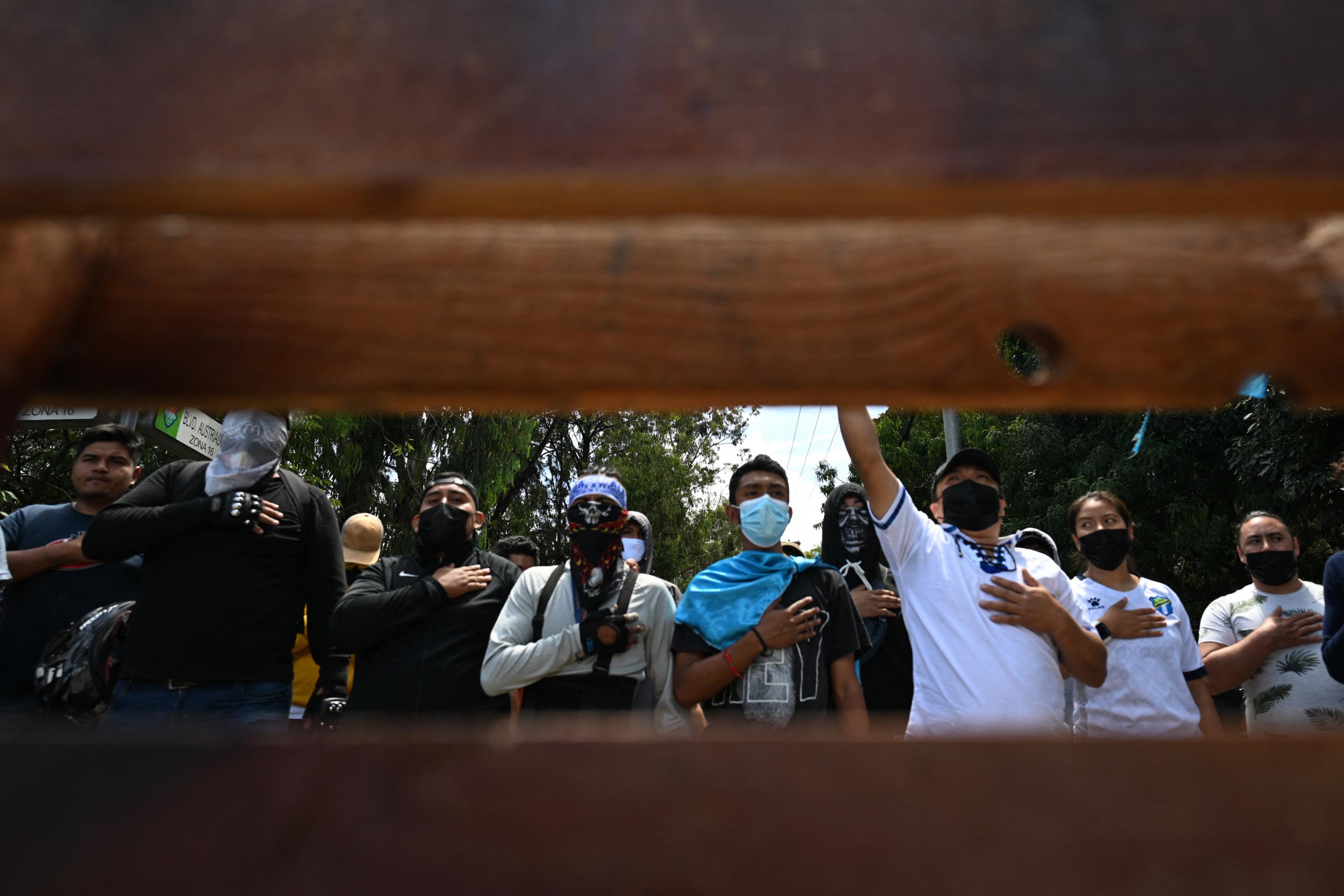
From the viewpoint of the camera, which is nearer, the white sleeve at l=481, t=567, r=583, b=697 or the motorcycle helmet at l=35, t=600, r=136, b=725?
the motorcycle helmet at l=35, t=600, r=136, b=725

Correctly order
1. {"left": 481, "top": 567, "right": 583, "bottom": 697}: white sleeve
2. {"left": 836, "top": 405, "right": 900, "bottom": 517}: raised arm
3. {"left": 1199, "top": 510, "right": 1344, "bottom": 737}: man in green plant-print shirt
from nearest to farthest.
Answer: {"left": 836, "top": 405, "right": 900, "bottom": 517}: raised arm, {"left": 481, "top": 567, "right": 583, "bottom": 697}: white sleeve, {"left": 1199, "top": 510, "right": 1344, "bottom": 737}: man in green plant-print shirt

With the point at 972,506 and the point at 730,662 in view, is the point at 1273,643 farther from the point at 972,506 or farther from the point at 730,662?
the point at 730,662

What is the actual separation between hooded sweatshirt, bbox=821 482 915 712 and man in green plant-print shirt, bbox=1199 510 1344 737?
143 centimetres

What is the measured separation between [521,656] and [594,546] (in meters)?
0.55

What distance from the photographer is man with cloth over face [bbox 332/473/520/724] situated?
3537 millimetres

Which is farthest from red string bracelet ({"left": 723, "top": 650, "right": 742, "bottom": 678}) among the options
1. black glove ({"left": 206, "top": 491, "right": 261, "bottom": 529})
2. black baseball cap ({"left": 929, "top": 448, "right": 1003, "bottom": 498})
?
black glove ({"left": 206, "top": 491, "right": 261, "bottom": 529})

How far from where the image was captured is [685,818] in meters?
0.62

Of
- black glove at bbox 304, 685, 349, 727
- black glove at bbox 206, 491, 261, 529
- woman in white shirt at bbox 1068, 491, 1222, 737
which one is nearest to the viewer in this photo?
black glove at bbox 206, 491, 261, 529

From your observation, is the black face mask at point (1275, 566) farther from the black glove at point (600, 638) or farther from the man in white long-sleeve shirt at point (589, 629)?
the black glove at point (600, 638)

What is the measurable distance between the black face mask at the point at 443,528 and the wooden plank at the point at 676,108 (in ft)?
10.9

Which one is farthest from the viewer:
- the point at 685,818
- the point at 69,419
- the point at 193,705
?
the point at 69,419

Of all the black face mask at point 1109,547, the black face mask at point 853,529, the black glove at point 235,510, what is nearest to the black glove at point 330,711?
the black glove at point 235,510

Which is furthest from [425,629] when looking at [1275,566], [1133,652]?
[1275,566]

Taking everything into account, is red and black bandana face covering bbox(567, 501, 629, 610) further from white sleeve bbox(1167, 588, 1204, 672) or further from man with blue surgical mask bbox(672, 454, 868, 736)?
white sleeve bbox(1167, 588, 1204, 672)
